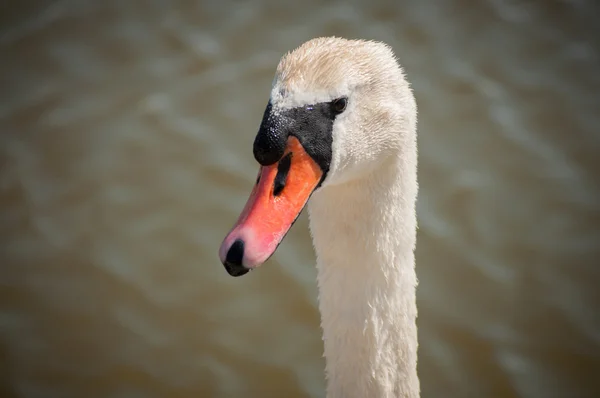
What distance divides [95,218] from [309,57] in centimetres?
283

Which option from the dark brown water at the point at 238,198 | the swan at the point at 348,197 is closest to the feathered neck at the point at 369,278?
the swan at the point at 348,197

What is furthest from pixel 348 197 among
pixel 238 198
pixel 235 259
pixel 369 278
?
pixel 238 198

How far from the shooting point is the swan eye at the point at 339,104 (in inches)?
89.5

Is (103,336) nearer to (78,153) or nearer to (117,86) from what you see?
(78,153)

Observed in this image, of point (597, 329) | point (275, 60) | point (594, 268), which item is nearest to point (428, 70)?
point (275, 60)

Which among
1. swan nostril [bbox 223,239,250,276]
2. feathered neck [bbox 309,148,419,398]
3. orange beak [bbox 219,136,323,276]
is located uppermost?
orange beak [bbox 219,136,323,276]

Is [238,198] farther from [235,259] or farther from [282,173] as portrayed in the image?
[235,259]

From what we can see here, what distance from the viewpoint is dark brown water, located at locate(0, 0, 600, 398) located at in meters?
4.14

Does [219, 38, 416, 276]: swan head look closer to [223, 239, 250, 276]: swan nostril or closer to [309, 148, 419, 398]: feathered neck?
[223, 239, 250, 276]: swan nostril

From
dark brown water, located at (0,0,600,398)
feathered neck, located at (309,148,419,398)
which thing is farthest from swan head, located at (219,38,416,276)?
dark brown water, located at (0,0,600,398)

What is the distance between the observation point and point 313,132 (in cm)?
222

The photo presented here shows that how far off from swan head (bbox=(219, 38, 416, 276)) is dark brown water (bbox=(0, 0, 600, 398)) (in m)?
2.09

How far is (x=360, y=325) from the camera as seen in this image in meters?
2.71

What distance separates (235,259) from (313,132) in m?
0.47
